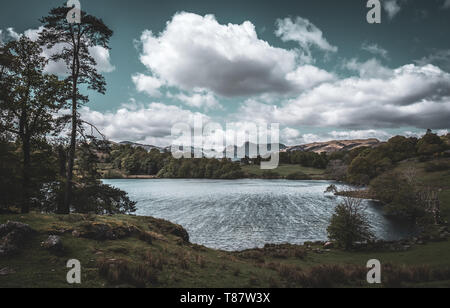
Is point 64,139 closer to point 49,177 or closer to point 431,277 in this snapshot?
point 49,177

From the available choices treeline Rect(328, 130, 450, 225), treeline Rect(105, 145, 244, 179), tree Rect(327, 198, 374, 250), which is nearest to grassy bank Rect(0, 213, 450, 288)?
tree Rect(327, 198, 374, 250)

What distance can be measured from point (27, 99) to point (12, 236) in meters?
11.4

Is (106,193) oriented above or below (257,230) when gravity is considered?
above

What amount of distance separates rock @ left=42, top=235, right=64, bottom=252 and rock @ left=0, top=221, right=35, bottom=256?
1025 mm

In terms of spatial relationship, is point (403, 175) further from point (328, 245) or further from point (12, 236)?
point (12, 236)

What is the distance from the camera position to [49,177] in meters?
22.0

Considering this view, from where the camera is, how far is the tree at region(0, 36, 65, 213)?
17453 mm

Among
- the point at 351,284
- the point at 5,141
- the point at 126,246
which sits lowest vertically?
the point at 351,284

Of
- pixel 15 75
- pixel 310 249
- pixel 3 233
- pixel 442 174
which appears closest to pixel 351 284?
pixel 310 249

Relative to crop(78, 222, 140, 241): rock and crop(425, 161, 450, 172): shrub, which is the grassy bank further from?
crop(425, 161, 450, 172): shrub

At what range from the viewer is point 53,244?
1166 cm

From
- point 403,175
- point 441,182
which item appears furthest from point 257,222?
point 441,182

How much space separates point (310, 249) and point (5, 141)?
1250 inches

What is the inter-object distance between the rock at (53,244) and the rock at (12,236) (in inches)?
40.4
